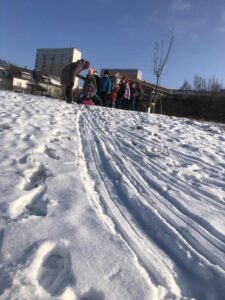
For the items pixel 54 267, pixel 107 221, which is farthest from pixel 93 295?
pixel 107 221

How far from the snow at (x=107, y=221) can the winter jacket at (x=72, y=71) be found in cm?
800

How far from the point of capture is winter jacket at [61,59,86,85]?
1443 cm

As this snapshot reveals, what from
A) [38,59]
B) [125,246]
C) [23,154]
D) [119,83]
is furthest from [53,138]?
[38,59]

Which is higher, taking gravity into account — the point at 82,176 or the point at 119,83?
the point at 119,83

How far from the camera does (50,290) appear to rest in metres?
2.53

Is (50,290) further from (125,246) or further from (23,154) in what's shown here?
(23,154)

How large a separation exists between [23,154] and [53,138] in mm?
1311

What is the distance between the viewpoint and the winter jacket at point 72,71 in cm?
1443

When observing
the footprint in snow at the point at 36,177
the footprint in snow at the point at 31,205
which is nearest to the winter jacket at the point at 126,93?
the footprint in snow at the point at 36,177

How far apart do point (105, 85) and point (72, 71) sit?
1.86 metres

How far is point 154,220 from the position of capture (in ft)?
12.0

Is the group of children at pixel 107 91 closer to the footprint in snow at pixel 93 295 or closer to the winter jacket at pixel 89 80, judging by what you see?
the winter jacket at pixel 89 80

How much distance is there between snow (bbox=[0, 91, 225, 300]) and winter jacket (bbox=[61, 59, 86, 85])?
8.00 m

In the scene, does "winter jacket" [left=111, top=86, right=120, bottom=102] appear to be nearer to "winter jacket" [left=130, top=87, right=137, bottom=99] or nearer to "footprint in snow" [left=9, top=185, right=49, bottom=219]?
"winter jacket" [left=130, top=87, right=137, bottom=99]
